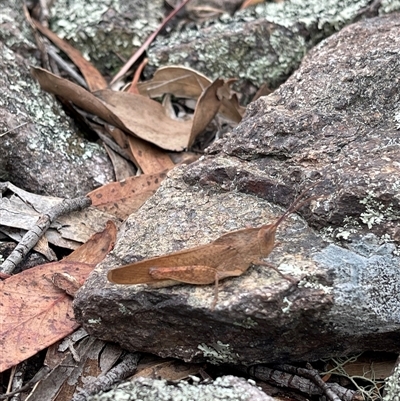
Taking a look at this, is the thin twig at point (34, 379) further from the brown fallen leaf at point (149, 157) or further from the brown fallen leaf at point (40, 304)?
the brown fallen leaf at point (149, 157)

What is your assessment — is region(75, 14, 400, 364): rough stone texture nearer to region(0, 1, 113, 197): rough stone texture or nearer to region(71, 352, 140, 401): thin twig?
region(71, 352, 140, 401): thin twig

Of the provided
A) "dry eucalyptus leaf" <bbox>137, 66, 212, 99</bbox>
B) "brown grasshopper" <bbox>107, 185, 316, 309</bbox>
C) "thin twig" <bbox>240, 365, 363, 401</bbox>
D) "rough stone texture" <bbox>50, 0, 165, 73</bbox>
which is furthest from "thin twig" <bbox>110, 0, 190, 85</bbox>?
"thin twig" <bbox>240, 365, 363, 401</bbox>

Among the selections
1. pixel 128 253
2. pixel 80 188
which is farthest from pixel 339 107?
pixel 80 188

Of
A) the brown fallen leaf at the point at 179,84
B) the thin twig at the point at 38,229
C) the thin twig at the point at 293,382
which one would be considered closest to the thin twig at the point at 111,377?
the thin twig at the point at 293,382

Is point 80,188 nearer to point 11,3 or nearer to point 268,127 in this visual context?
point 268,127

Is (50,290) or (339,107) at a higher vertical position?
(50,290)
